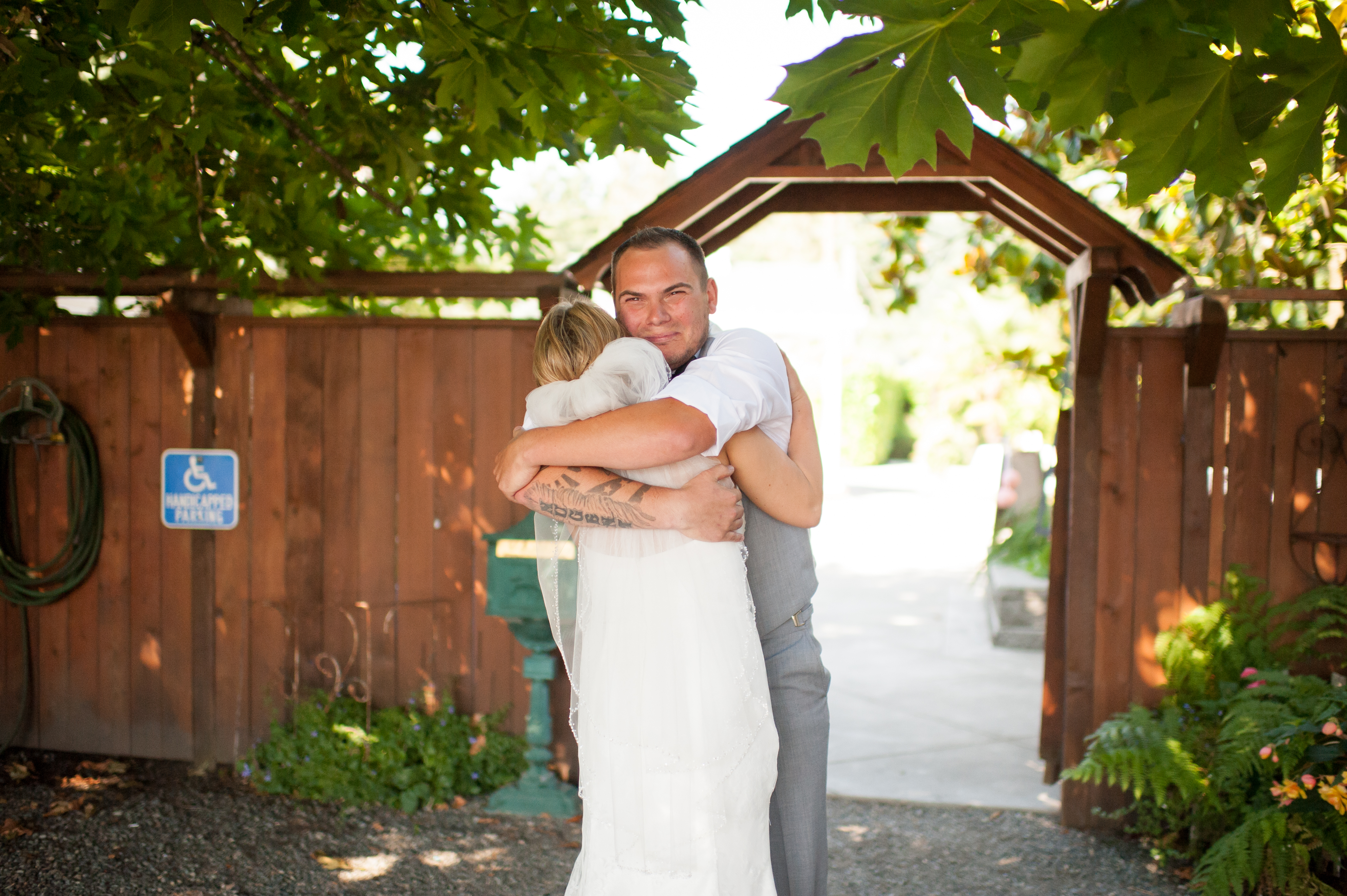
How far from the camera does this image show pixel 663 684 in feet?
6.93

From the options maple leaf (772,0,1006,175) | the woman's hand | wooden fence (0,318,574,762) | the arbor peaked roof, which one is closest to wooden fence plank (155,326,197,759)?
wooden fence (0,318,574,762)

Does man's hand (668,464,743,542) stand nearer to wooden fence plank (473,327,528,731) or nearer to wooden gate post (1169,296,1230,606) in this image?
wooden fence plank (473,327,528,731)

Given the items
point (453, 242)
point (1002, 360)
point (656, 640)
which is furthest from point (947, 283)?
point (656, 640)

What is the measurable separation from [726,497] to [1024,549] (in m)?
8.52

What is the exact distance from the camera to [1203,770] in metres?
3.79

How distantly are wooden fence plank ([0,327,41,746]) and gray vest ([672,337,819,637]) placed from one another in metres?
4.20

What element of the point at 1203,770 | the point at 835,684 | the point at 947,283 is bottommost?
the point at 835,684

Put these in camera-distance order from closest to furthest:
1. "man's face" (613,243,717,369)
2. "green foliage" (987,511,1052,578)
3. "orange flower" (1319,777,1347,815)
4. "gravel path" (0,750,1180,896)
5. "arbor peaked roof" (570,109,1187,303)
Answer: "man's face" (613,243,717,369) → "orange flower" (1319,777,1347,815) → "gravel path" (0,750,1180,896) → "arbor peaked roof" (570,109,1187,303) → "green foliage" (987,511,1052,578)

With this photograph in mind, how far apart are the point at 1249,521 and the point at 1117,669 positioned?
84 cm

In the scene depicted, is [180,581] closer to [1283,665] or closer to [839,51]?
[839,51]

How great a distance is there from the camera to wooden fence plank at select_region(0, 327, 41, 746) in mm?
4984

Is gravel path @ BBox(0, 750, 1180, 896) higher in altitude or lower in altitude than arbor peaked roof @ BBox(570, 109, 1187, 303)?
lower

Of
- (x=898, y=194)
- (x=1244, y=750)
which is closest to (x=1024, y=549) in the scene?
(x=898, y=194)

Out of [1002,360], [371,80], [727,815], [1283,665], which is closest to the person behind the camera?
[727,815]
